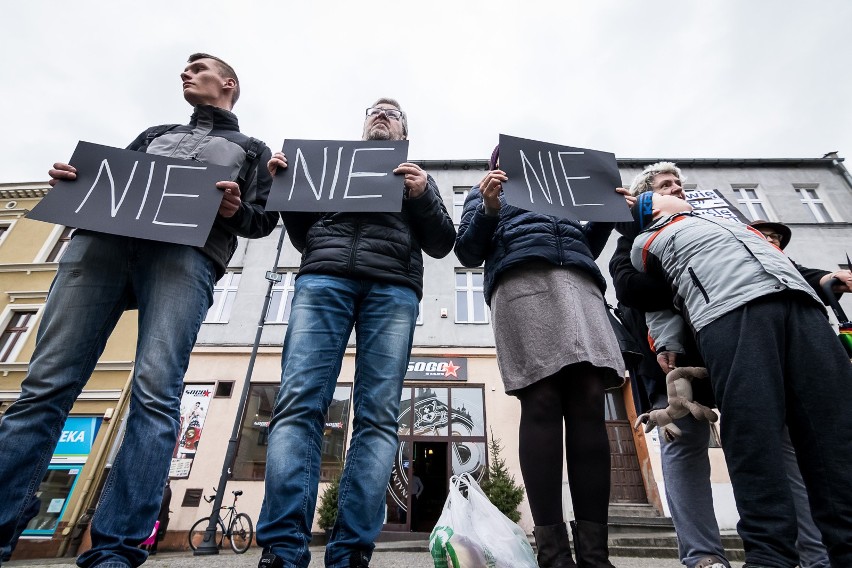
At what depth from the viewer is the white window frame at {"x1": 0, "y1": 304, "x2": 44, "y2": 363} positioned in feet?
41.6

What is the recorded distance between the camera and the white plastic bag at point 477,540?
1.79 meters

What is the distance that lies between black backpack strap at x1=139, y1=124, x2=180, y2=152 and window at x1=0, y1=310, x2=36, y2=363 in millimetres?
14296

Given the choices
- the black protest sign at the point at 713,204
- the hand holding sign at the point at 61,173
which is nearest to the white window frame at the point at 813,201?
the black protest sign at the point at 713,204

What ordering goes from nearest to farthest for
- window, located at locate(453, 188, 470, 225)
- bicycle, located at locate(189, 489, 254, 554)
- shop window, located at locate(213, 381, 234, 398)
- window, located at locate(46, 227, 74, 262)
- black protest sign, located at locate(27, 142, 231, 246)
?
black protest sign, located at locate(27, 142, 231, 246) < bicycle, located at locate(189, 489, 254, 554) < shop window, located at locate(213, 381, 234, 398) < window, located at locate(46, 227, 74, 262) < window, located at locate(453, 188, 470, 225)

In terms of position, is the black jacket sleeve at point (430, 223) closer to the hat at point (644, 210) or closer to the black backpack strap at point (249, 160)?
the black backpack strap at point (249, 160)

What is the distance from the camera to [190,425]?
38.4ft

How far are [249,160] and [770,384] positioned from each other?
2561 millimetres

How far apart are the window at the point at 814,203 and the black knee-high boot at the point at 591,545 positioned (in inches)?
721

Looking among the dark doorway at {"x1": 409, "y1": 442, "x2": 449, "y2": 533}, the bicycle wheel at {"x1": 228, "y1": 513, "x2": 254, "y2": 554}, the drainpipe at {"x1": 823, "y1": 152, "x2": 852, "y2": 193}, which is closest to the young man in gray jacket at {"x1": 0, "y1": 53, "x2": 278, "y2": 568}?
the bicycle wheel at {"x1": 228, "y1": 513, "x2": 254, "y2": 554}

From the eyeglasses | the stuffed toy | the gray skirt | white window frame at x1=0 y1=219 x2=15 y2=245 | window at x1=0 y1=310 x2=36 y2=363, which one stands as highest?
white window frame at x1=0 y1=219 x2=15 y2=245

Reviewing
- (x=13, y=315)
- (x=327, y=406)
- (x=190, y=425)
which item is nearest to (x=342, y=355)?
(x=327, y=406)

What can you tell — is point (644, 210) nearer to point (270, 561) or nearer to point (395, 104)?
point (395, 104)

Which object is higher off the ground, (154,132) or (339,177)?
(154,132)

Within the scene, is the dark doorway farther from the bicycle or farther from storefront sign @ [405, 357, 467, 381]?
the bicycle
